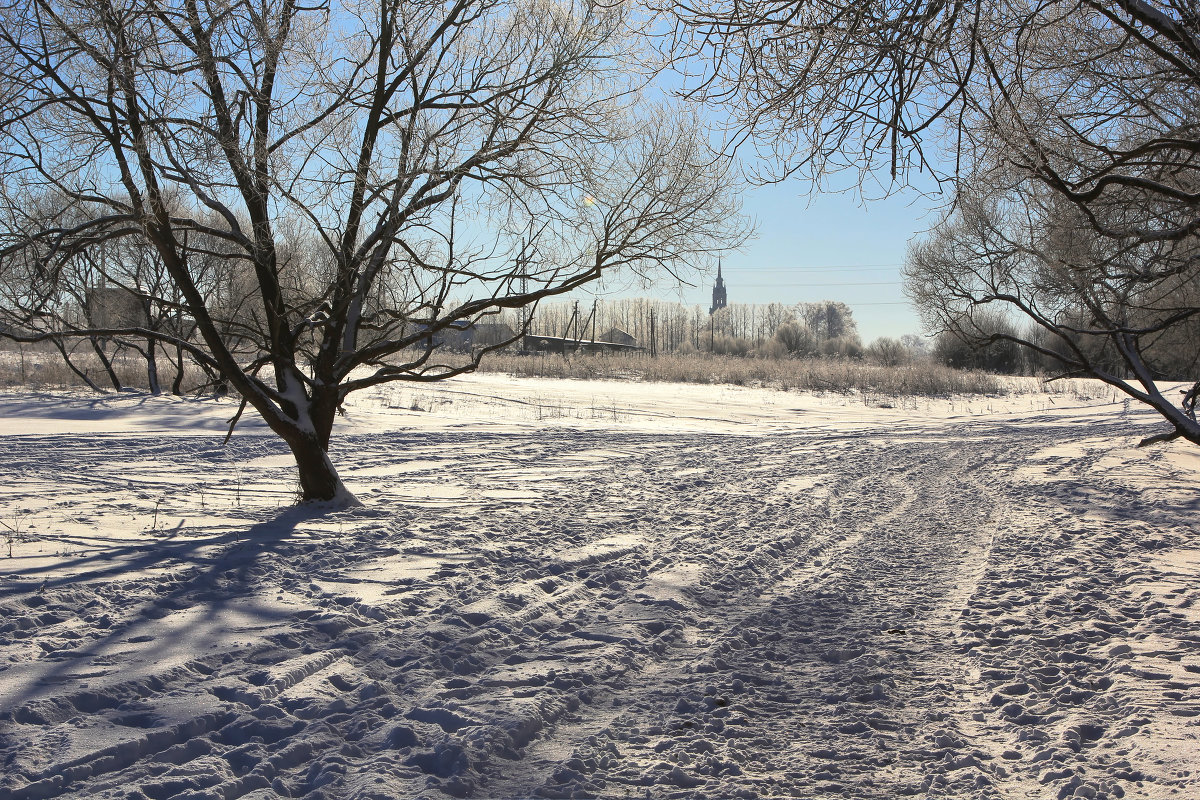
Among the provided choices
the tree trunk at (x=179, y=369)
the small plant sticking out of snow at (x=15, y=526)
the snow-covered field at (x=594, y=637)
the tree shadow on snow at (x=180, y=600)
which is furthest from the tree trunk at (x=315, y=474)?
the small plant sticking out of snow at (x=15, y=526)

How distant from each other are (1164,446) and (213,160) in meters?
14.7

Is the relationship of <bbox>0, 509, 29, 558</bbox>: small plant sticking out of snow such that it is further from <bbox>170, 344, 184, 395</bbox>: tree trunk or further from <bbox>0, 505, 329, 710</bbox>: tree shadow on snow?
<bbox>170, 344, 184, 395</bbox>: tree trunk

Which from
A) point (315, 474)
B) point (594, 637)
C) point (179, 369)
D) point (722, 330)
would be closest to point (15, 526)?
point (315, 474)

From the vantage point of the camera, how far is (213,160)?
6.97 meters

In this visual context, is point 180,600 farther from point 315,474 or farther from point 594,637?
point 315,474

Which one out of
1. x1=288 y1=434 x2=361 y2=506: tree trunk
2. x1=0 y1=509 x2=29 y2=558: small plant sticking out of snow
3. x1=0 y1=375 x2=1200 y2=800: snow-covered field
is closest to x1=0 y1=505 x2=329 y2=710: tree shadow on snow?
x1=0 y1=375 x2=1200 y2=800: snow-covered field

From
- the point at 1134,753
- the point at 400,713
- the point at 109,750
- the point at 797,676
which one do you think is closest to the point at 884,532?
the point at 797,676

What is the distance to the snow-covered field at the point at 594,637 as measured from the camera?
2.95 meters

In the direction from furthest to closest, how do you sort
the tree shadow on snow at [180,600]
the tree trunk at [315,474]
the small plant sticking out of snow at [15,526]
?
the tree trunk at [315,474], the small plant sticking out of snow at [15,526], the tree shadow on snow at [180,600]

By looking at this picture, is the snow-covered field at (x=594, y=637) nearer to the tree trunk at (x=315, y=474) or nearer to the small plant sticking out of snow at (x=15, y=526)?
the small plant sticking out of snow at (x=15, y=526)

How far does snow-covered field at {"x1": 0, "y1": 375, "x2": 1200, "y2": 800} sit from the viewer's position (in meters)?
2.95

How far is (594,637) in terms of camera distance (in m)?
4.39

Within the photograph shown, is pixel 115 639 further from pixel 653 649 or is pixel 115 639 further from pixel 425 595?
pixel 653 649

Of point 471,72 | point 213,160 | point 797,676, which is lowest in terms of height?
point 797,676
